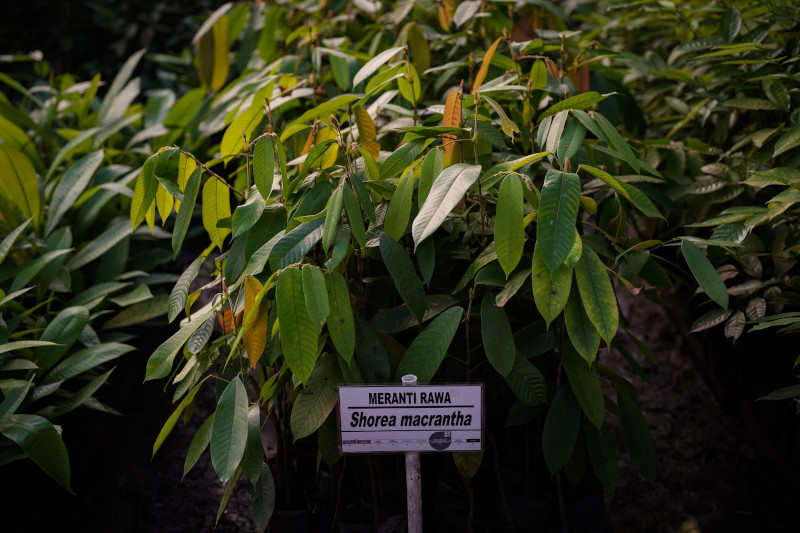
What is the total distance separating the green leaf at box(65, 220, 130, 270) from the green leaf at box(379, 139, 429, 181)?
860 mm

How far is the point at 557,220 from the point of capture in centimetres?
83

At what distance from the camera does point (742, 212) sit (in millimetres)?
1094

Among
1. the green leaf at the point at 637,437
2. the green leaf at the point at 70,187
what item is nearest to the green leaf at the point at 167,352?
the green leaf at the point at 637,437

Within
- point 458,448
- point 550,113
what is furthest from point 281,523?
point 550,113

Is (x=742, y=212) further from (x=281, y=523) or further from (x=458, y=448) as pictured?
(x=281, y=523)

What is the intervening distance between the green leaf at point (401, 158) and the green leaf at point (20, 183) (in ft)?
3.27

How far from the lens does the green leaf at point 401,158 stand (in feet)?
3.36

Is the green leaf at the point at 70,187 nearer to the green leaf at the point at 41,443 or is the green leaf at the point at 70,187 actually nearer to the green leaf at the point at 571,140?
the green leaf at the point at 41,443

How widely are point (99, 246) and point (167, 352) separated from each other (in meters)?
0.74

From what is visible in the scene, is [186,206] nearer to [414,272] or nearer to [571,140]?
[414,272]

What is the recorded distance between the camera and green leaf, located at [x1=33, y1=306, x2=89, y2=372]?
4.26ft

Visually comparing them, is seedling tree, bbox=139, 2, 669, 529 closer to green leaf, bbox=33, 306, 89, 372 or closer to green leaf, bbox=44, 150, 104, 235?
Answer: green leaf, bbox=33, 306, 89, 372

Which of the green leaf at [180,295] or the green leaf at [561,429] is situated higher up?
the green leaf at [180,295]

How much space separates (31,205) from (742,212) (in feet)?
4.96
